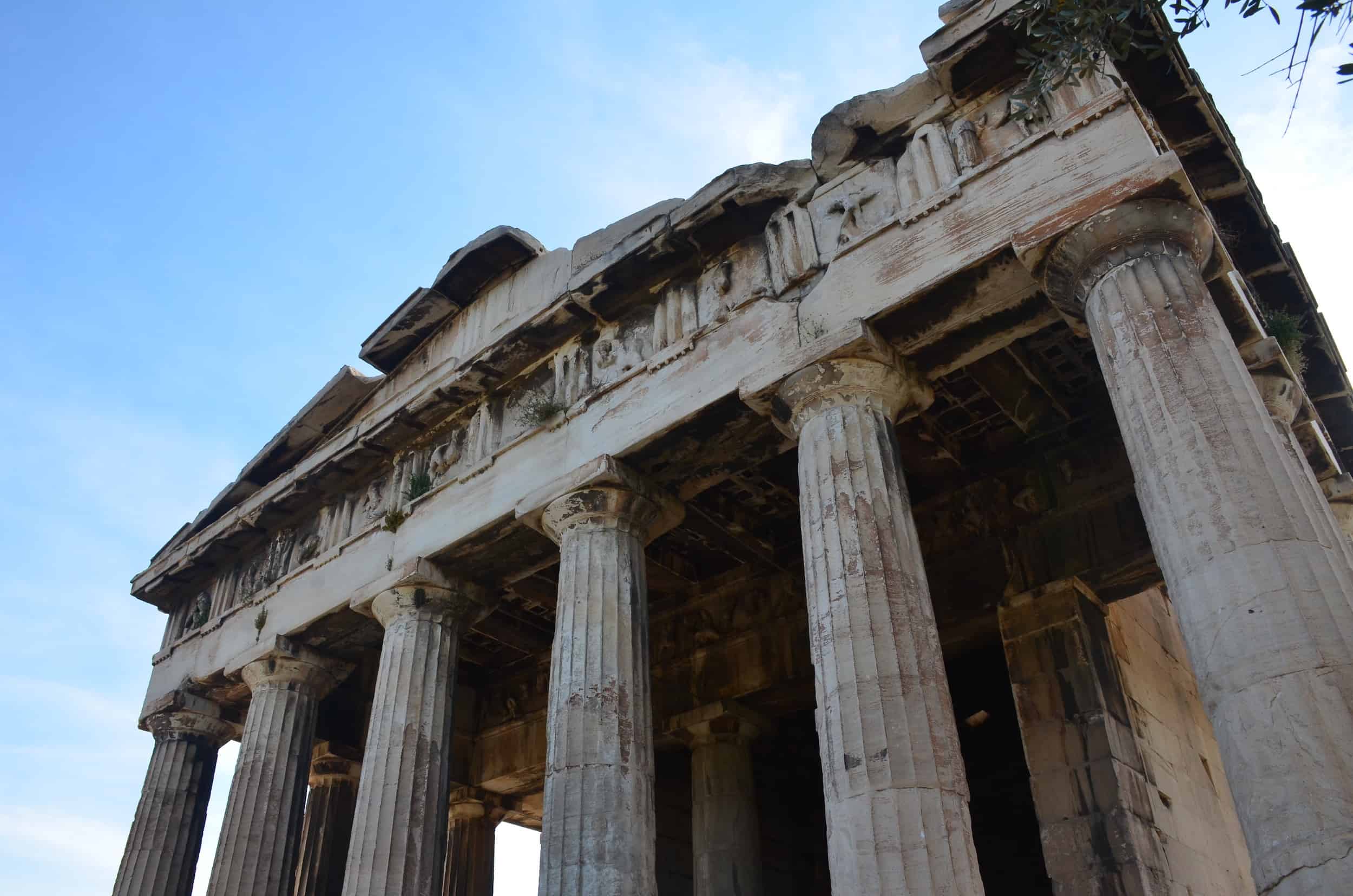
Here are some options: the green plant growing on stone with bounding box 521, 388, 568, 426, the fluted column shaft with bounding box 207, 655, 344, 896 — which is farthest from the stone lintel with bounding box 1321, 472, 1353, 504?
the fluted column shaft with bounding box 207, 655, 344, 896

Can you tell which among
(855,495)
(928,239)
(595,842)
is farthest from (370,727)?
(928,239)

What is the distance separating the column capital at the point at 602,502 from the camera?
1137cm

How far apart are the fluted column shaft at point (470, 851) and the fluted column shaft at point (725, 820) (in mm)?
4798

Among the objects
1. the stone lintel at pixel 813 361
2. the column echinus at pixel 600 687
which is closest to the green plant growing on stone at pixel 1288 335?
the stone lintel at pixel 813 361

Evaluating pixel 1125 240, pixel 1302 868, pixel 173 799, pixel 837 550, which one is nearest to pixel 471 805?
pixel 173 799

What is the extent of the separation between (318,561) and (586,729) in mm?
6226

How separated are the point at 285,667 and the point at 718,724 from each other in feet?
19.8

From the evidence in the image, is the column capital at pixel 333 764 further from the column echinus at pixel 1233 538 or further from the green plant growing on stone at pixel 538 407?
the column echinus at pixel 1233 538

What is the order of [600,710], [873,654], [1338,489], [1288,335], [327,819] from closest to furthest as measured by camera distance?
1. [873,654]
2. [600,710]
3. [1288,335]
4. [1338,489]
5. [327,819]

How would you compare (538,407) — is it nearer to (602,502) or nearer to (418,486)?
(602,502)

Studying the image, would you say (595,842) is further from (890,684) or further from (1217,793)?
(1217,793)

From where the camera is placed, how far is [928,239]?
971 centimetres

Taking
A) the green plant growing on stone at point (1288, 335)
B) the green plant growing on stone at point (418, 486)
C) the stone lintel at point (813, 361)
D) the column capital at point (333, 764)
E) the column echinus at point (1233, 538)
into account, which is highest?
the green plant growing on stone at point (418, 486)

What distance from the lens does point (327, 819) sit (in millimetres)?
17578
